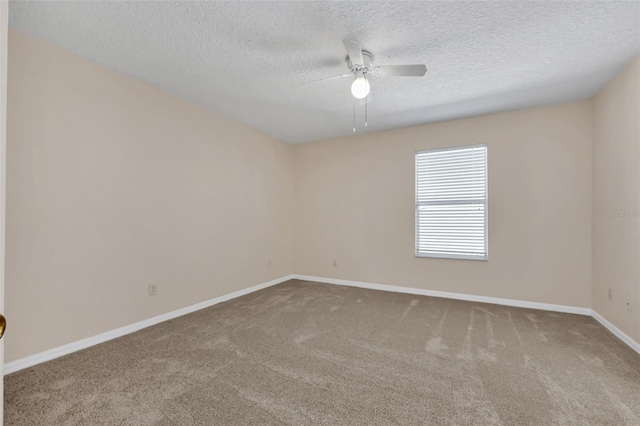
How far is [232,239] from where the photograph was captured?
4.03m

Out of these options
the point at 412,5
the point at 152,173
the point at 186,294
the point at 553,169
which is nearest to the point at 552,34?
the point at 412,5

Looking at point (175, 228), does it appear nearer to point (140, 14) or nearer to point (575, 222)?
point (140, 14)

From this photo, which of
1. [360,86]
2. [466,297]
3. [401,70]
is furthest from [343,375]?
[466,297]

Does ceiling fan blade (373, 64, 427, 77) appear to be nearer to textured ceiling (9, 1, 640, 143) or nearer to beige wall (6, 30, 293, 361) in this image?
textured ceiling (9, 1, 640, 143)

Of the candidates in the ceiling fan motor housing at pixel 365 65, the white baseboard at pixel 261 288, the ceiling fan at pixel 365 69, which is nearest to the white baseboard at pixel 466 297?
the white baseboard at pixel 261 288

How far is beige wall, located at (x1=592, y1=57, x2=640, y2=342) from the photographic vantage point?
247 centimetres

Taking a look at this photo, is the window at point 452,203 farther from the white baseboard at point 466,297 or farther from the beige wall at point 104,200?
the beige wall at point 104,200

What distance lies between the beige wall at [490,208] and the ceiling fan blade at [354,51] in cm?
241

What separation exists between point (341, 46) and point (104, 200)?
261cm

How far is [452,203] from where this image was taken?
4020mm

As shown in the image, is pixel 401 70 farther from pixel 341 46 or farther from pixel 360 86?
pixel 341 46

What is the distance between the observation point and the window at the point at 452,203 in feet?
12.6

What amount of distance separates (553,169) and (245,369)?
4.19 m

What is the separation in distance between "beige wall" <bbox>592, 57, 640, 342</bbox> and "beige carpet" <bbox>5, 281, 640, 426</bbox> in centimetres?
36
